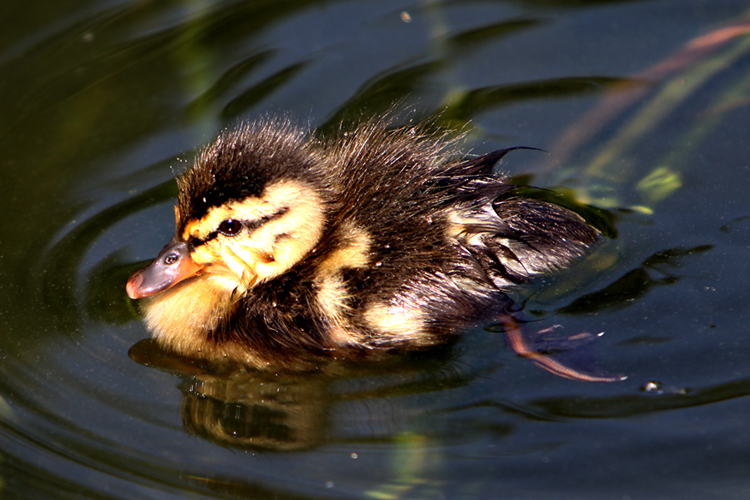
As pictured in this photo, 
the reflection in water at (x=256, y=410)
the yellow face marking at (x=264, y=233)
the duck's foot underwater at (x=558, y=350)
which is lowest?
the reflection in water at (x=256, y=410)

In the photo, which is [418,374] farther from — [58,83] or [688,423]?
[58,83]

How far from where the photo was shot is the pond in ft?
9.63

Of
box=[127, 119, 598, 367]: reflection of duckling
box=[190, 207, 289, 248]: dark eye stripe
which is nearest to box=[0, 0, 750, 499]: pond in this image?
box=[127, 119, 598, 367]: reflection of duckling

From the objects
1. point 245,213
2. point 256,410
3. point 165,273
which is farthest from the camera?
point 165,273

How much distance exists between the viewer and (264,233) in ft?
11.2

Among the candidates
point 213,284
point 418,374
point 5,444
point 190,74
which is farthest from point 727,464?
point 190,74

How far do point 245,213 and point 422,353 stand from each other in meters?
0.79

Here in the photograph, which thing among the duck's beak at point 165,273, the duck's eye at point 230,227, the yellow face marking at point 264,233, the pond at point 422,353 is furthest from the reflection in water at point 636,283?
the duck's beak at point 165,273

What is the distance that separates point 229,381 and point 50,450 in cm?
64

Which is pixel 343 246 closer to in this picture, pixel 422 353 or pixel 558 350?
pixel 422 353

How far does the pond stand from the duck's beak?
172 mm

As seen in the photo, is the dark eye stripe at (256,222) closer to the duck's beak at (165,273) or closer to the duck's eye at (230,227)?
the duck's eye at (230,227)

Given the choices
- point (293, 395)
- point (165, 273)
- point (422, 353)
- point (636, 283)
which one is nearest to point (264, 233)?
point (165, 273)

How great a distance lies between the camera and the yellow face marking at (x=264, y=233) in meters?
3.32
